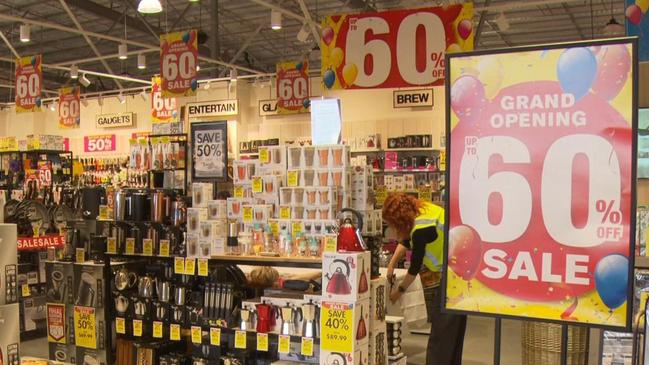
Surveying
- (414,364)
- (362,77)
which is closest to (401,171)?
(362,77)

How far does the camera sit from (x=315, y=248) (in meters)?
4.74

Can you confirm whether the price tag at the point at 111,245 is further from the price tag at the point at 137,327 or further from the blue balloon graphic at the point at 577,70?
the blue balloon graphic at the point at 577,70

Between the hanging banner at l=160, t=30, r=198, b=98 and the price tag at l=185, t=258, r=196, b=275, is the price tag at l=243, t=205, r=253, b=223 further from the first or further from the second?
the hanging banner at l=160, t=30, r=198, b=98

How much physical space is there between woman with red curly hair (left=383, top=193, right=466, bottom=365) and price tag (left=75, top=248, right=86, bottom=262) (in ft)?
9.74

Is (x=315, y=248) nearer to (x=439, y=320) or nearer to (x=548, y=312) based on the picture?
(x=439, y=320)

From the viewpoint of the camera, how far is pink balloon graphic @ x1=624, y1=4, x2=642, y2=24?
19.3ft

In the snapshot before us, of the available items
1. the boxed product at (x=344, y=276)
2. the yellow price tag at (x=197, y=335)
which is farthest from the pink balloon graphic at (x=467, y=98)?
the yellow price tag at (x=197, y=335)

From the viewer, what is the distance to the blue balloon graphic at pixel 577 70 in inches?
75.3

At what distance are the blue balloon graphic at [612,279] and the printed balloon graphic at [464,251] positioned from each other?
0.36 metres

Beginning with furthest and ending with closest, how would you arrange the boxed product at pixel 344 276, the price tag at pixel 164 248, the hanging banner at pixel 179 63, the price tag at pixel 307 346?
the hanging banner at pixel 179 63 < the price tag at pixel 164 248 < the price tag at pixel 307 346 < the boxed product at pixel 344 276

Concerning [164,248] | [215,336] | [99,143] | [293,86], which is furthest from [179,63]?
[99,143]

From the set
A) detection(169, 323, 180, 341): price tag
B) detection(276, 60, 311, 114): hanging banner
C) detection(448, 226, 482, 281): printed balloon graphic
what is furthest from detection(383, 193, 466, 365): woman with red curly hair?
detection(276, 60, 311, 114): hanging banner

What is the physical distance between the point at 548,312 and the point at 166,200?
427cm

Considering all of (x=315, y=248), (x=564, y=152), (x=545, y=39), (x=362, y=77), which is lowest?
(x=315, y=248)
